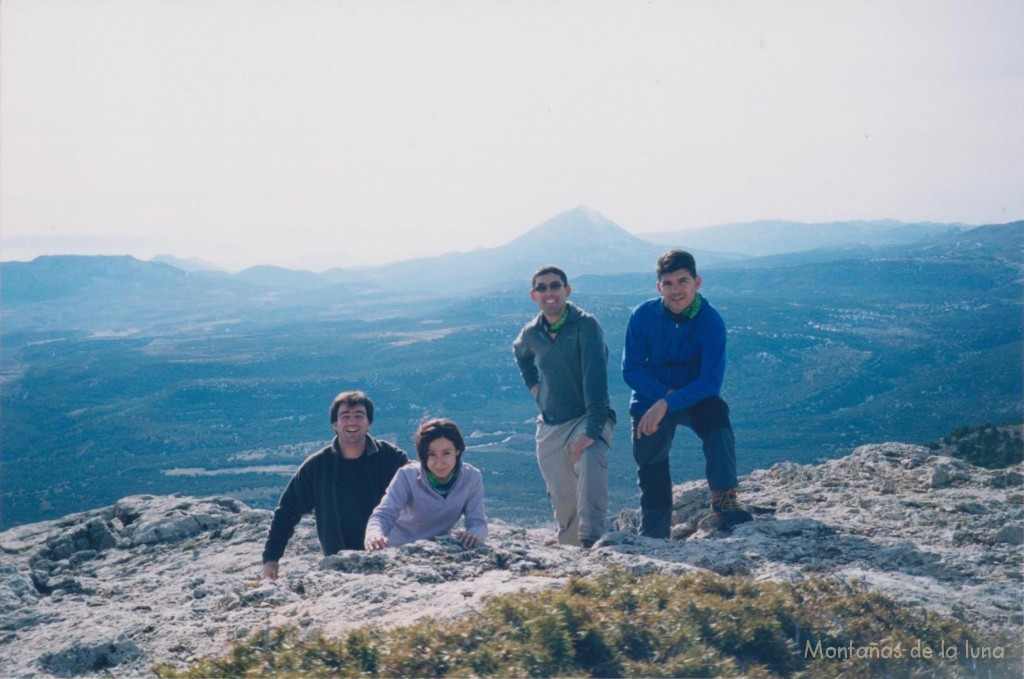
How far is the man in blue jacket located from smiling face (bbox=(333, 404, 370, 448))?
2.25 metres

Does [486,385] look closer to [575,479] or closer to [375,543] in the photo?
[575,479]

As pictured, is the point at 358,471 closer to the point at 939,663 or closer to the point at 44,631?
the point at 44,631

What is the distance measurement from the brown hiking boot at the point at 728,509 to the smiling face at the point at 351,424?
308cm

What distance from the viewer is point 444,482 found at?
5.88m

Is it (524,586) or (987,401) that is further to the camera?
(987,401)

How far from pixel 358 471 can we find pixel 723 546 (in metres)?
3.01

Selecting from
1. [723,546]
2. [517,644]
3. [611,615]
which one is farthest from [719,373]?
[517,644]

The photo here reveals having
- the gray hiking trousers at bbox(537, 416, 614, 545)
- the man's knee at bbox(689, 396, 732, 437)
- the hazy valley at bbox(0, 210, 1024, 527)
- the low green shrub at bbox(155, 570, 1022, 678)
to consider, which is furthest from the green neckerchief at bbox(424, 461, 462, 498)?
the hazy valley at bbox(0, 210, 1024, 527)

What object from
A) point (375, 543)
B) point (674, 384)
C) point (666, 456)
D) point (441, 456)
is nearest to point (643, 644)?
point (441, 456)

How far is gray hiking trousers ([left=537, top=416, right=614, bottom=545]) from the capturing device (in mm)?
6570

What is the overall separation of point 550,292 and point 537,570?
228 centimetres

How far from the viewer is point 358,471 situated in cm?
634

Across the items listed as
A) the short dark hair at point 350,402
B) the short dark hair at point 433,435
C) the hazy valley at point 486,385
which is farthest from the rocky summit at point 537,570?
the hazy valley at point 486,385

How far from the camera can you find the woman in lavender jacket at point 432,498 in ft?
18.8
